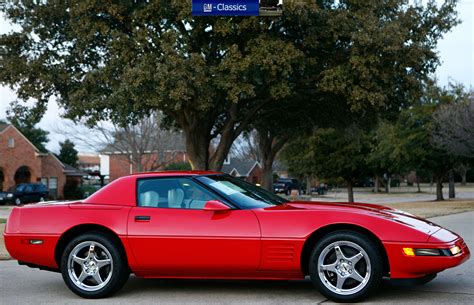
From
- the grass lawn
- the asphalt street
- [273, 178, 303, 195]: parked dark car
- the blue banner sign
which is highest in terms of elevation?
the blue banner sign

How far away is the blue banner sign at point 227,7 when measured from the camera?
12312 mm

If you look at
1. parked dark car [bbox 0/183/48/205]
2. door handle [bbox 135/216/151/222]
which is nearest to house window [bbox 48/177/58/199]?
parked dark car [bbox 0/183/48/205]

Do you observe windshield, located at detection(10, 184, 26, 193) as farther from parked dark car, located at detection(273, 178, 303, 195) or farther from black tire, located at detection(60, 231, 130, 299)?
black tire, located at detection(60, 231, 130, 299)

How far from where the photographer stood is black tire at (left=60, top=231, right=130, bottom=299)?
684cm

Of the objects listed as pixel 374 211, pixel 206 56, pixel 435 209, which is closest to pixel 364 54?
pixel 206 56

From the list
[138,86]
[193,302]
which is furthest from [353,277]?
[138,86]

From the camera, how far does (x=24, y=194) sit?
44719mm

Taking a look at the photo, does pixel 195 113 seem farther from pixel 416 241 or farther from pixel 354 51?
pixel 416 241

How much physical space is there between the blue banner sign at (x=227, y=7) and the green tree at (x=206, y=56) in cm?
572

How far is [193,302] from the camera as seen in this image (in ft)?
21.5

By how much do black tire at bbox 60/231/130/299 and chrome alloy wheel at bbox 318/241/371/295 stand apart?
2.16m

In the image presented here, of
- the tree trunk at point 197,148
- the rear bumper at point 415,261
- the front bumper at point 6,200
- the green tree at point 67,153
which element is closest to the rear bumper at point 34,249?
the rear bumper at point 415,261

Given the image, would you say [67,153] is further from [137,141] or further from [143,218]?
[143,218]

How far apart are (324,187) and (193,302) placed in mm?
66764
